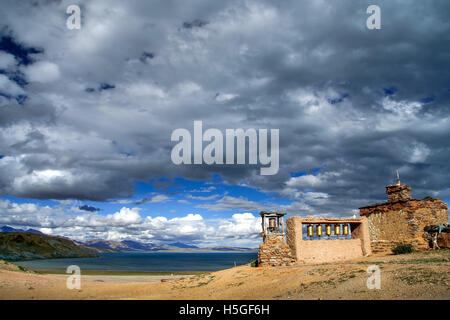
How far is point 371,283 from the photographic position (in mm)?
13539

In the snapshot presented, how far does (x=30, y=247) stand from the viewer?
116m

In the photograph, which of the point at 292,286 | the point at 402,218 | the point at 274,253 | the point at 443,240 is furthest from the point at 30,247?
the point at 443,240

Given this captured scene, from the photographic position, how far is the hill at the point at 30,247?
338ft

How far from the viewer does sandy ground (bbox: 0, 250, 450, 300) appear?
12289 millimetres

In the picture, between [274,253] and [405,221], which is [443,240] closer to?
[405,221]

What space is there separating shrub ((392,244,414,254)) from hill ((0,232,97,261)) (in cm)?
11054

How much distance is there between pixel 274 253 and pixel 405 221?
1349 cm

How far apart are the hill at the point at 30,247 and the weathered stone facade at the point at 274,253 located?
102323 millimetres

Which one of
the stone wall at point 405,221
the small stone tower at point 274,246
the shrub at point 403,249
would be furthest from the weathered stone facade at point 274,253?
the stone wall at point 405,221

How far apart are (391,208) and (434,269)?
687 inches

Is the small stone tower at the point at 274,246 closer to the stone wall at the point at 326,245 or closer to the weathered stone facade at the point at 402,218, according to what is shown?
the stone wall at the point at 326,245
